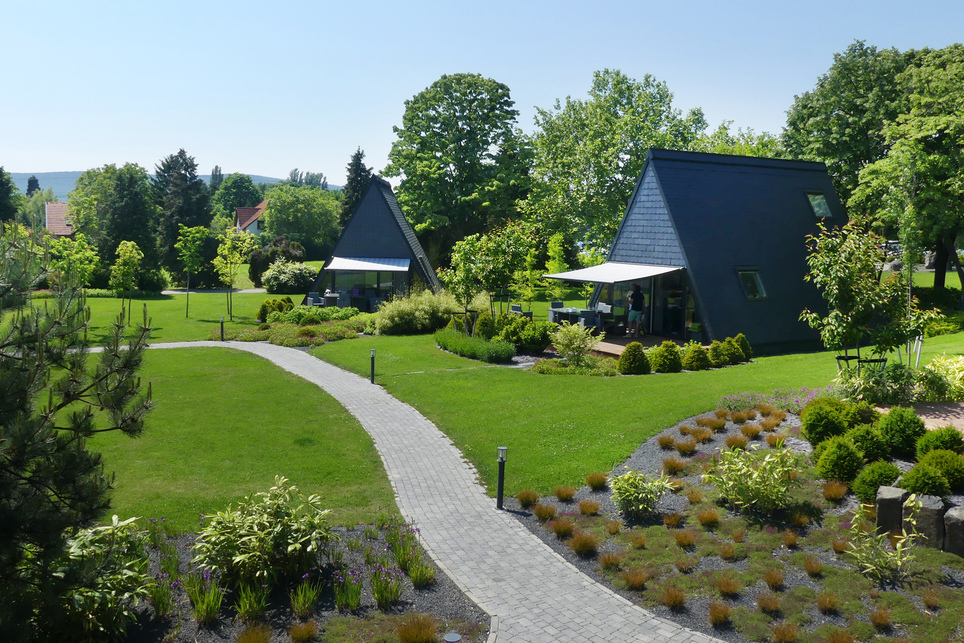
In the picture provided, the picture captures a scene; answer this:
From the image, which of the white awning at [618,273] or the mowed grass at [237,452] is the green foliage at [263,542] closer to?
the mowed grass at [237,452]

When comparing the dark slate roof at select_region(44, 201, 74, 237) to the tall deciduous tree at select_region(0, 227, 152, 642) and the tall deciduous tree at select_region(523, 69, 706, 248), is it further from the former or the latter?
the tall deciduous tree at select_region(0, 227, 152, 642)

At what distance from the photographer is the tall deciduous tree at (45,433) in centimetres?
502

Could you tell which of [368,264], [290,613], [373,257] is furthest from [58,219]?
[290,613]

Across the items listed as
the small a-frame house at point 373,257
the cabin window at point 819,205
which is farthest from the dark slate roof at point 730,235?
the small a-frame house at point 373,257

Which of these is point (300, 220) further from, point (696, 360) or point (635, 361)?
point (696, 360)

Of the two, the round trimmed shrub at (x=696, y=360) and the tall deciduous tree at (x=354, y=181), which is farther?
the tall deciduous tree at (x=354, y=181)

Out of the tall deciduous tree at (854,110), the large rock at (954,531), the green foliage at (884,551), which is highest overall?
the tall deciduous tree at (854,110)

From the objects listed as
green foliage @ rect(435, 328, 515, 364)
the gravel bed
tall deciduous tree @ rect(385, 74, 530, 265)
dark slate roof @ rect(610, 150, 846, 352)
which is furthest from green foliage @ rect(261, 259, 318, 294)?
the gravel bed

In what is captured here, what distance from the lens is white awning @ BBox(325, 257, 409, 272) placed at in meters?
32.0

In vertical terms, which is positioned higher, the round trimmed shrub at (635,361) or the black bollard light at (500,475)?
the round trimmed shrub at (635,361)

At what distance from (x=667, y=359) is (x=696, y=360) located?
33.9 inches

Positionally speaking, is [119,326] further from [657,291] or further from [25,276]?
[657,291]

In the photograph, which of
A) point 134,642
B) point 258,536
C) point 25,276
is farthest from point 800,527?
point 25,276

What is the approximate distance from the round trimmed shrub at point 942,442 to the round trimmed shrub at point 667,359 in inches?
356
